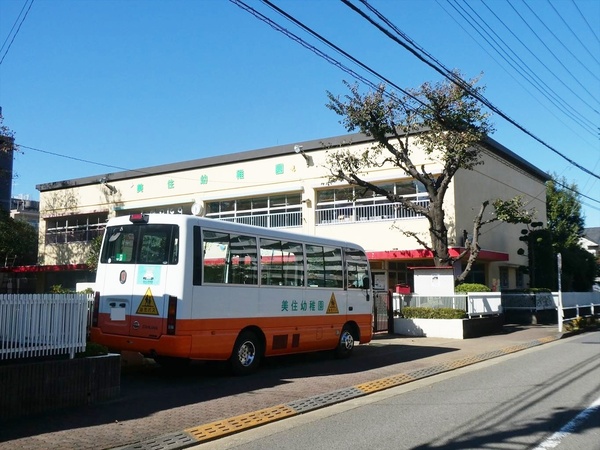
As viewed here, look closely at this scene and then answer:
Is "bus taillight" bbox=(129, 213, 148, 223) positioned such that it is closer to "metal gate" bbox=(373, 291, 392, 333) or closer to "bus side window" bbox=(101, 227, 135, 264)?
"bus side window" bbox=(101, 227, 135, 264)

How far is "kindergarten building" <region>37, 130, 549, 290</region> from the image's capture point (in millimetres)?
27000

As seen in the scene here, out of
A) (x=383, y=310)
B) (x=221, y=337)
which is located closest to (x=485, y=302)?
(x=383, y=310)

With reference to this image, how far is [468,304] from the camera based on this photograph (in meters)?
20.1

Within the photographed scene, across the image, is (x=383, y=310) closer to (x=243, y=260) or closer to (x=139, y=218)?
(x=243, y=260)

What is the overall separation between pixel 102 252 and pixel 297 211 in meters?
19.8

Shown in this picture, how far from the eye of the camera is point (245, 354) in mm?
11039

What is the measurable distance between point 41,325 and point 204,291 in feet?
9.35

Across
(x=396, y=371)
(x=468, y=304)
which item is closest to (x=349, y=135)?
(x=468, y=304)

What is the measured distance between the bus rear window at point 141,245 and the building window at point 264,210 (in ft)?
64.4

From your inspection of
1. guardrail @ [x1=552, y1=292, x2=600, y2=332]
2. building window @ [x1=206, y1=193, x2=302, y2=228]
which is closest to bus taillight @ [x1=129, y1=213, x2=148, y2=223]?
building window @ [x1=206, y1=193, x2=302, y2=228]

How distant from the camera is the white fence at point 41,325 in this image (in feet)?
24.6

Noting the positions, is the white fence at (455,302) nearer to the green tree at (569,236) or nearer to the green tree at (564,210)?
the green tree at (569,236)

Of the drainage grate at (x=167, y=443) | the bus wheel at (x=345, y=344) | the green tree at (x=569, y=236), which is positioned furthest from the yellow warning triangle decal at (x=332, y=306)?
the green tree at (x=569, y=236)

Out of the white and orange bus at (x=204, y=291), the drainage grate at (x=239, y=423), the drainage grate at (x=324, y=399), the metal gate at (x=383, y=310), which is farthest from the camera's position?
the metal gate at (x=383, y=310)
